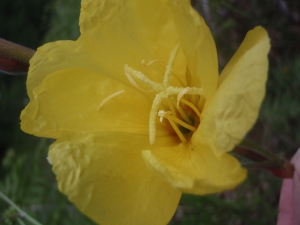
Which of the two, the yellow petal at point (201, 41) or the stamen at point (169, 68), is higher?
the yellow petal at point (201, 41)

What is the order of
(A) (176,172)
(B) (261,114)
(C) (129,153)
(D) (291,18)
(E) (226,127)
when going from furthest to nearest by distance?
1. (D) (291,18)
2. (B) (261,114)
3. (C) (129,153)
4. (A) (176,172)
5. (E) (226,127)

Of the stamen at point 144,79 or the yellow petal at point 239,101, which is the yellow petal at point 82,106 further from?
the yellow petal at point 239,101

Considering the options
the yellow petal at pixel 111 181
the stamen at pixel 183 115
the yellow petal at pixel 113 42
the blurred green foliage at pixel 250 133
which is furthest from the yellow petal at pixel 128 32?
the blurred green foliage at pixel 250 133

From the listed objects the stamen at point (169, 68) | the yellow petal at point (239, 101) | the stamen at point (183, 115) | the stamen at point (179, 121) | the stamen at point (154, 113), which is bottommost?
the stamen at point (183, 115)

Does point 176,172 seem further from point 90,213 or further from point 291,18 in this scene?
point 291,18

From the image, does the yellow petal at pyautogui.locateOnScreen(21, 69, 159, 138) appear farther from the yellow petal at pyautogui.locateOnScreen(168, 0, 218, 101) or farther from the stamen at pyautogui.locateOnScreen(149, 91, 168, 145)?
the yellow petal at pyautogui.locateOnScreen(168, 0, 218, 101)

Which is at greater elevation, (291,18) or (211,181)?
(211,181)

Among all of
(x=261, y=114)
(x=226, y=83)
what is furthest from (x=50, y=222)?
(x=226, y=83)
